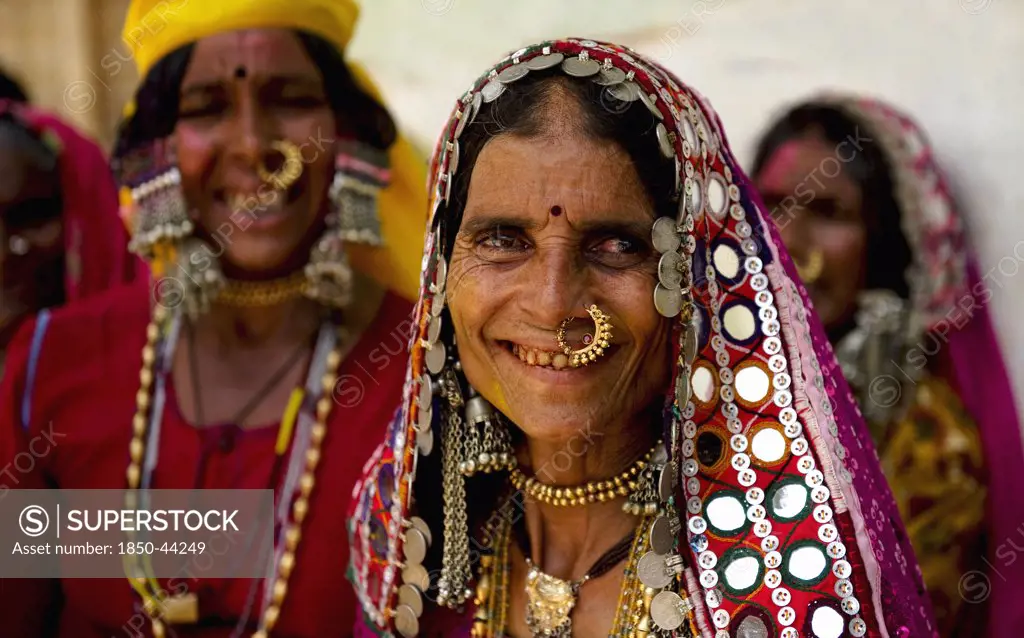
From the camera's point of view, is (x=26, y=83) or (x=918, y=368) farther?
(x=26, y=83)

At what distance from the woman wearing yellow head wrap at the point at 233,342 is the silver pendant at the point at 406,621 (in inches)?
21.3

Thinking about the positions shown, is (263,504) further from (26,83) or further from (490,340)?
(26,83)

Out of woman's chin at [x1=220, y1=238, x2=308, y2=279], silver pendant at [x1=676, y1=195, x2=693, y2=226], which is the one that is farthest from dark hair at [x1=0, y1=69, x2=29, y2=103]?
silver pendant at [x1=676, y1=195, x2=693, y2=226]

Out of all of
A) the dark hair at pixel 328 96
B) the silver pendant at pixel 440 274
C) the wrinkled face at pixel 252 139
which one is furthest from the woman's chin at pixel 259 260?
the silver pendant at pixel 440 274

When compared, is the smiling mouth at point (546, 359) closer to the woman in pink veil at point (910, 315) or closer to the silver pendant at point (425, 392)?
the silver pendant at point (425, 392)

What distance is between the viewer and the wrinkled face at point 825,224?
10.4 ft

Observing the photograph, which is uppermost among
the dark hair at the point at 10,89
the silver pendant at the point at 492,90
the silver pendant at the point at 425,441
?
the dark hair at the point at 10,89

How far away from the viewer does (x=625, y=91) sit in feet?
5.41

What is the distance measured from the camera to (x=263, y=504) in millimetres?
2561

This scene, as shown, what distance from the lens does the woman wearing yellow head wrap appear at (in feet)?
8.32

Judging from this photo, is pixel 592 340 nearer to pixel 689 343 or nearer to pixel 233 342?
pixel 689 343

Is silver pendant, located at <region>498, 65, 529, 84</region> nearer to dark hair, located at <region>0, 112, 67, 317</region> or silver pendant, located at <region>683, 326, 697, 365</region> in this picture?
silver pendant, located at <region>683, 326, 697, 365</region>

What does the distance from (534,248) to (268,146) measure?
3.68 feet

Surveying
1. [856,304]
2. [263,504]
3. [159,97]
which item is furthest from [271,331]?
[856,304]
